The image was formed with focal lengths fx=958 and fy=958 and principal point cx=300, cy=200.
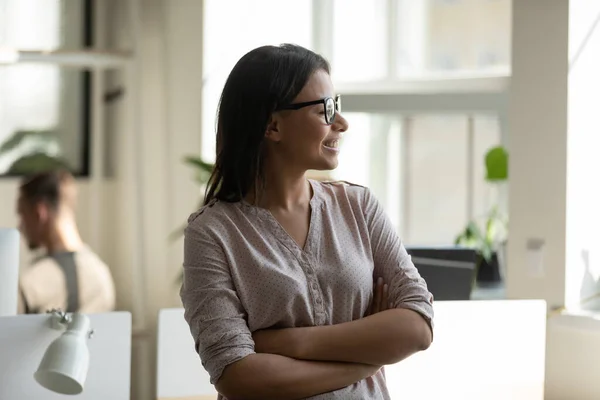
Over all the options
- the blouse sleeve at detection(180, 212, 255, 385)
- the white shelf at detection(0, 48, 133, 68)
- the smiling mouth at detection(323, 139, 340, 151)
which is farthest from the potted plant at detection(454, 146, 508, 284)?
the blouse sleeve at detection(180, 212, 255, 385)

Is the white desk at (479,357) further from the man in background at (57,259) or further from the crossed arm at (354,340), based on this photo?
the man in background at (57,259)

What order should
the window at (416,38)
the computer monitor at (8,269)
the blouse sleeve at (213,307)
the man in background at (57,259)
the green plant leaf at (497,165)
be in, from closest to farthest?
1. the blouse sleeve at (213,307)
2. the computer monitor at (8,269)
3. the green plant leaf at (497,165)
4. the window at (416,38)
5. the man in background at (57,259)

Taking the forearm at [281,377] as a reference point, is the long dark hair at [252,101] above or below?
above

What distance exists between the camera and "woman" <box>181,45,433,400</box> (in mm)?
1510

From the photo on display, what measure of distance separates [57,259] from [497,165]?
6.79 feet

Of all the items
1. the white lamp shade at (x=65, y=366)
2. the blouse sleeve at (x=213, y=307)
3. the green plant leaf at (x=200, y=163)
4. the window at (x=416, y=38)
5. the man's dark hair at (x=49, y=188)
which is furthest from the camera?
the man's dark hair at (x=49, y=188)

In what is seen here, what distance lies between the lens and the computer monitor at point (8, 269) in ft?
7.40

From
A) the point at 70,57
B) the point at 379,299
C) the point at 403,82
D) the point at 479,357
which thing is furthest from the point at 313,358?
the point at 70,57

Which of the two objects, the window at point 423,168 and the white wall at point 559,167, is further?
the window at point 423,168

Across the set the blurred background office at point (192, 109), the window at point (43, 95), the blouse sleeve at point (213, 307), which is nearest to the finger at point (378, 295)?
the blouse sleeve at point (213, 307)

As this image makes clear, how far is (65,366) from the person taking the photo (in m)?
1.80

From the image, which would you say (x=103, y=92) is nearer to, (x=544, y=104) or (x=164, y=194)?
(x=164, y=194)

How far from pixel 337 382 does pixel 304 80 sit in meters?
0.49

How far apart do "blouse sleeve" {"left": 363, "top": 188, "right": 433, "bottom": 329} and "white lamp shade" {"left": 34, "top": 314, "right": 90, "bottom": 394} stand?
60cm
